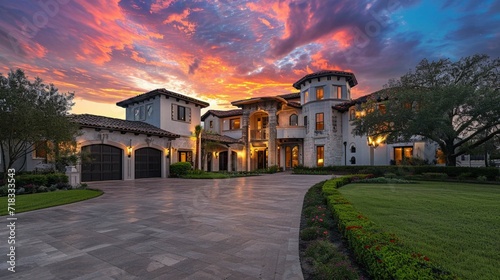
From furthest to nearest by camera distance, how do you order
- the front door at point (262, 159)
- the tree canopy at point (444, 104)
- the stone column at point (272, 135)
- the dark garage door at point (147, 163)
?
the front door at point (262, 159)
the stone column at point (272, 135)
the dark garage door at point (147, 163)
the tree canopy at point (444, 104)

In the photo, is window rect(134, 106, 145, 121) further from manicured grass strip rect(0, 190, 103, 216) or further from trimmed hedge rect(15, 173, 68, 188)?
manicured grass strip rect(0, 190, 103, 216)

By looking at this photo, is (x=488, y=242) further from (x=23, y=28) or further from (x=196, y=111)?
(x=196, y=111)

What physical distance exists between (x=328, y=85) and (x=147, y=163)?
20391mm

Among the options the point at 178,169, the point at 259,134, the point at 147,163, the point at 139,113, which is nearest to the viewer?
the point at 147,163

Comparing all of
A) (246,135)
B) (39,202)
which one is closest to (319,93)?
(246,135)

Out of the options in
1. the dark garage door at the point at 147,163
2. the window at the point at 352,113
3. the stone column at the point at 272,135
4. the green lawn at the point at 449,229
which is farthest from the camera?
the stone column at the point at 272,135

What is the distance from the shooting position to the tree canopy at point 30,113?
466 inches

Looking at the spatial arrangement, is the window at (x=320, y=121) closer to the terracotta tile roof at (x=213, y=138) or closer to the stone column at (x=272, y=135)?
the stone column at (x=272, y=135)

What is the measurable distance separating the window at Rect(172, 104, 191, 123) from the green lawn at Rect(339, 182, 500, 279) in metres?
20.9

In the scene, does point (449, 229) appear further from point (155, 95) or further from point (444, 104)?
point (155, 95)

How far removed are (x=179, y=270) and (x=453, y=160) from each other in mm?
22965

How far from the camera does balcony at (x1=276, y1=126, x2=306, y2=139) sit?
30.5m

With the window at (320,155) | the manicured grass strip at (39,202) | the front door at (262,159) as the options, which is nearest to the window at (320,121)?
the window at (320,155)

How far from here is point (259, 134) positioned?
32.6 m
